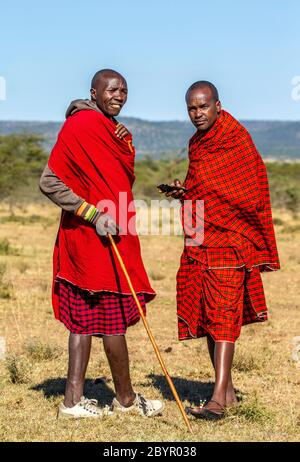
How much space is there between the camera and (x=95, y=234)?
5.69 meters

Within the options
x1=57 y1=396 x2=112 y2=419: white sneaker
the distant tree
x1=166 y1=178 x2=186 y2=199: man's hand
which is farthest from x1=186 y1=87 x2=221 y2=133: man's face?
the distant tree

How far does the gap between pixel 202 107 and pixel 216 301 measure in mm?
1268

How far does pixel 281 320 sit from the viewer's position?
33.5 feet

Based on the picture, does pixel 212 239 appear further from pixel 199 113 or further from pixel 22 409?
pixel 22 409

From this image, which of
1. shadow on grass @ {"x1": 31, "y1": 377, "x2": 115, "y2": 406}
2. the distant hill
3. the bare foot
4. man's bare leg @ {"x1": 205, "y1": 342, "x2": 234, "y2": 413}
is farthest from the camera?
the distant hill

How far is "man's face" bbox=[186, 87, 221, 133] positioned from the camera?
18.8 feet

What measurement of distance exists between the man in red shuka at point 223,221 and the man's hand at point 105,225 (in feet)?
1.64

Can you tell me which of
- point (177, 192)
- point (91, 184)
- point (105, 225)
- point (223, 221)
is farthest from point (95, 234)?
point (223, 221)

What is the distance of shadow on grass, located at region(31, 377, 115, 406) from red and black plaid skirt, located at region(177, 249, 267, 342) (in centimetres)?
84

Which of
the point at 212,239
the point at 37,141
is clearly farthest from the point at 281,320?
the point at 37,141

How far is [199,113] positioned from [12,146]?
41.3 m

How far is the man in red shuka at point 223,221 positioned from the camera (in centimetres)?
577

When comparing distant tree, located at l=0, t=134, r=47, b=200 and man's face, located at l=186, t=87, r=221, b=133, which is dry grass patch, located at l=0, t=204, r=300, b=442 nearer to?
man's face, located at l=186, t=87, r=221, b=133

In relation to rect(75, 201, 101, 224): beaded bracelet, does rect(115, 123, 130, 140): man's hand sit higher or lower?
higher
